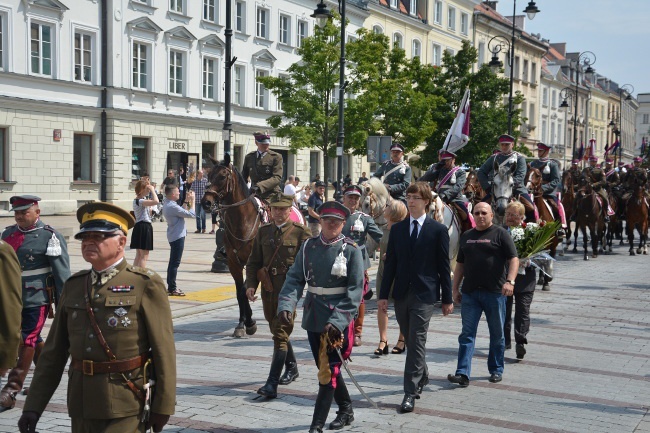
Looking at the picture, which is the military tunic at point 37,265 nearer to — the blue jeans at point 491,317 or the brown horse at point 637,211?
the blue jeans at point 491,317

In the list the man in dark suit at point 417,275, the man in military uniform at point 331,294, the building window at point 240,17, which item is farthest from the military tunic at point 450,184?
the building window at point 240,17

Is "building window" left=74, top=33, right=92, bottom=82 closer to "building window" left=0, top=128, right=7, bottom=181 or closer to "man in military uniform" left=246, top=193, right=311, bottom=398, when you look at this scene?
"building window" left=0, top=128, right=7, bottom=181

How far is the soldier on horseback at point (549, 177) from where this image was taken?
17266 mm

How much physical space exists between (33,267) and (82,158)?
2574 cm

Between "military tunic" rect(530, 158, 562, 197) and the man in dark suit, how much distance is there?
412 inches

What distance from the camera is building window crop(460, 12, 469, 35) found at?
2499 inches

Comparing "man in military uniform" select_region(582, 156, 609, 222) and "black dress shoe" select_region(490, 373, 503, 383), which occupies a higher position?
"man in military uniform" select_region(582, 156, 609, 222)

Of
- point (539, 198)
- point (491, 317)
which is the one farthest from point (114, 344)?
point (539, 198)

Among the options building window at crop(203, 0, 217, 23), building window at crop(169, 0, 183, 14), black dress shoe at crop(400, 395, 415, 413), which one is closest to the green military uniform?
black dress shoe at crop(400, 395, 415, 413)

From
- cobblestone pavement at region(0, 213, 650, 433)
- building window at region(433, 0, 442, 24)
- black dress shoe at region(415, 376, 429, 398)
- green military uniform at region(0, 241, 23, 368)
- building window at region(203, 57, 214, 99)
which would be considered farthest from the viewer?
building window at region(433, 0, 442, 24)

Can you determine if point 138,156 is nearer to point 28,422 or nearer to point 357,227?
point 357,227

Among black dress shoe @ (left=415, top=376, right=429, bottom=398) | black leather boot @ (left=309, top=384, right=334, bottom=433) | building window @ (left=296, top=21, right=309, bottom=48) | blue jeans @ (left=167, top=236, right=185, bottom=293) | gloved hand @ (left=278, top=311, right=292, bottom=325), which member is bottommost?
black dress shoe @ (left=415, top=376, right=429, bottom=398)

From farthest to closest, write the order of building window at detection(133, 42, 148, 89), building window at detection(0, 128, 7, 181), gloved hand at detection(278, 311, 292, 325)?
building window at detection(133, 42, 148, 89), building window at detection(0, 128, 7, 181), gloved hand at detection(278, 311, 292, 325)

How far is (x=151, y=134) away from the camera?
34.0 metres
